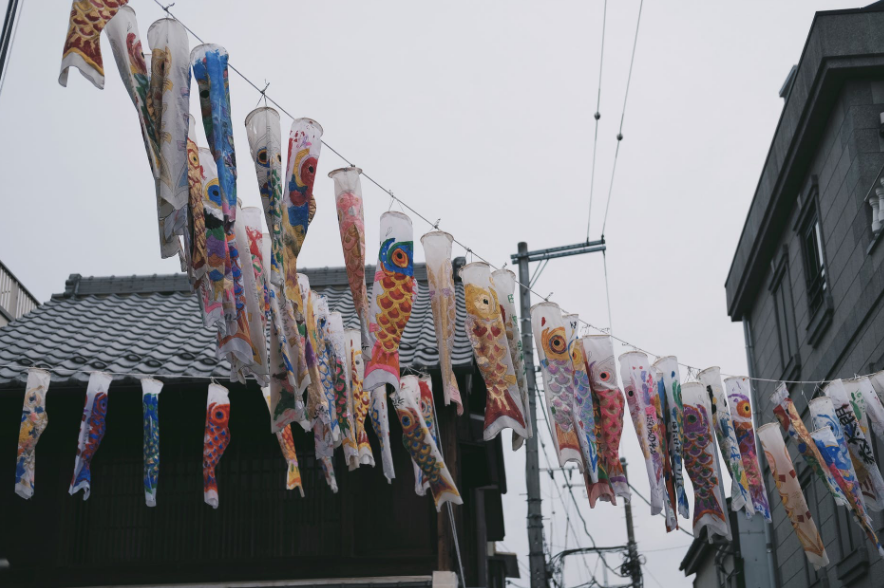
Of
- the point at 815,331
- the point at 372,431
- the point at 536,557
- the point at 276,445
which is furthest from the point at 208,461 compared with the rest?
the point at 815,331

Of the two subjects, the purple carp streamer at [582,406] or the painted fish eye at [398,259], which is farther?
the purple carp streamer at [582,406]

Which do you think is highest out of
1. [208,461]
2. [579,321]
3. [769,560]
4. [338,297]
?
[338,297]

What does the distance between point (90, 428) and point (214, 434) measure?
1544mm

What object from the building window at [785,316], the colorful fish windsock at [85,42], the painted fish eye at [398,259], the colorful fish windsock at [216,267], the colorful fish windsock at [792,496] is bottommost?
the colorful fish windsock at [792,496]

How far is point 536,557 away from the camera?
1572 cm

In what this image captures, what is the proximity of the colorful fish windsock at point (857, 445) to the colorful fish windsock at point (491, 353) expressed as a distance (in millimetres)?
4154

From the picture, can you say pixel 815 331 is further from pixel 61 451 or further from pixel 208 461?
pixel 61 451

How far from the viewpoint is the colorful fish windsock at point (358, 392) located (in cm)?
1166

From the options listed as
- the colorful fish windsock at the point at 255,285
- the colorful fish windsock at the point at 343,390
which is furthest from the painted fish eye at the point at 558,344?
the colorful fish windsock at the point at 255,285

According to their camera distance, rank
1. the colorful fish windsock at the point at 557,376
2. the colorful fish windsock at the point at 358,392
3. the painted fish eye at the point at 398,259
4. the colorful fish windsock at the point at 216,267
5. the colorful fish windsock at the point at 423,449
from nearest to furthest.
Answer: the colorful fish windsock at the point at 216,267 → the painted fish eye at the point at 398,259 → the colorful fish windsock at the point at 557,376 → the colorful fish windsock at the point at 423,449 → the colorful fish windsock at the point at 358,392

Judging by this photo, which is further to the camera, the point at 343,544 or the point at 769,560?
the point at 769,560

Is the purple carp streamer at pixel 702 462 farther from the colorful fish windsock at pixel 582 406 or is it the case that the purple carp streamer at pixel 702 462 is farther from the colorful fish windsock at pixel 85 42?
the colorful fish windsock at pixel 85 42

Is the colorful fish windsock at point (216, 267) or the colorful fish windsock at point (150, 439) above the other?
the colorful fish windsock at point (216, 267)

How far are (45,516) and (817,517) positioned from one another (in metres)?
13.3
